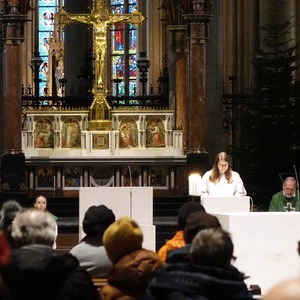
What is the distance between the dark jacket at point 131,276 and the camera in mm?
Result: 6367

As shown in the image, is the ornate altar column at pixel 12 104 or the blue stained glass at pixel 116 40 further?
the blue stained glass at pixel 116 40

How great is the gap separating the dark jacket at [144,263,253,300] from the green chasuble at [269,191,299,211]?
869cm

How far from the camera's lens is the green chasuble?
46.9 feet

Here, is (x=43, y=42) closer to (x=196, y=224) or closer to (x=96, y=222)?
(x=96, y=222)

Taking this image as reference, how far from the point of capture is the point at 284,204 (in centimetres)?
1434

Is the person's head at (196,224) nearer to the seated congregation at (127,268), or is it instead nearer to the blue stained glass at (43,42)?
the seated congregation at (127,268)

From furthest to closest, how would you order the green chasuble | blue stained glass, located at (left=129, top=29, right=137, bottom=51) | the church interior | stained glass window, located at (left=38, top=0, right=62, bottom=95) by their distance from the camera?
stained glass window, located at (left=38, top=0, right=62, bottom=95) → blue stained glass, located at (left=129, top=29, right=137, bottom=51) → the church interior → the green chasuble

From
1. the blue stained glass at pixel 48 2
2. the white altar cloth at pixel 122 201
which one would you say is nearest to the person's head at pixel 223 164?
the white altar cloth at pixel 122 201

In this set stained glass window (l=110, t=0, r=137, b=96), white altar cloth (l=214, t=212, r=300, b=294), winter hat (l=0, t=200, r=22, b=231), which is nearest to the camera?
winter hat (l=0, t=200, r=22, b=231)

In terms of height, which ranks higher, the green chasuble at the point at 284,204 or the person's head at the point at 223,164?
→ the person's head at the point at 223,164

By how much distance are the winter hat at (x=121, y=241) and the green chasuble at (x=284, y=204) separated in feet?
25.6

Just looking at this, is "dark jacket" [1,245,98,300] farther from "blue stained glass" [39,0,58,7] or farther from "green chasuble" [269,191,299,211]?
"blue stained glass" [39,0,58,7]

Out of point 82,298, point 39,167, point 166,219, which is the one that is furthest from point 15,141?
point 82,298

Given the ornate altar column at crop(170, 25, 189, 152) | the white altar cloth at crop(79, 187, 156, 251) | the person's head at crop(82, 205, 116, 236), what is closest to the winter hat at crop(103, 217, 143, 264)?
the person's head at crop(82, 205, 116, 236)
